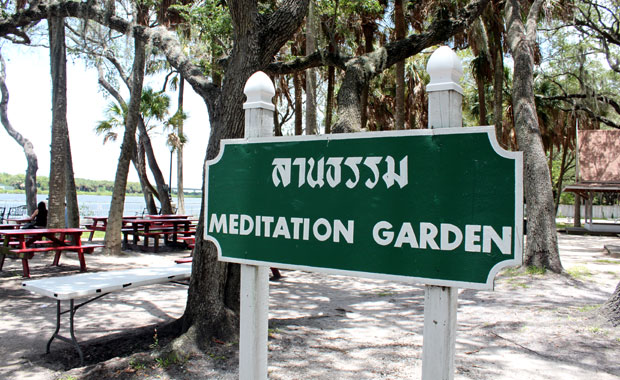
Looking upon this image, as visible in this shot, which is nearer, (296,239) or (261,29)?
(296,239)

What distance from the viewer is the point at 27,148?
1720 cm

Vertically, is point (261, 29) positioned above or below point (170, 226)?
above

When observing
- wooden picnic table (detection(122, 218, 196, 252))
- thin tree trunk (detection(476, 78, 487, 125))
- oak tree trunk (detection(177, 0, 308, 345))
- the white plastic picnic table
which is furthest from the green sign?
thin tree trunk (detection(476, 78, 487, 125))

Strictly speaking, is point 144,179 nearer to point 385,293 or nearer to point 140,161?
point 140,161

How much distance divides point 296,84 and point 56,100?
7.54m

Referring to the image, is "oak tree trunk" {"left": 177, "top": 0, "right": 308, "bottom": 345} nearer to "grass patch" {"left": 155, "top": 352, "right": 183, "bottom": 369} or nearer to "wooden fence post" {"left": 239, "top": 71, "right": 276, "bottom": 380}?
"grass patch" {"left": 155, "top": 352, "right": 183, "bottom": 369}

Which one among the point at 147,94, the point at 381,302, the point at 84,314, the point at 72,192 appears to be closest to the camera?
the point at 84,314

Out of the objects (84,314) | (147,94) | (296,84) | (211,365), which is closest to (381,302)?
(211,365)

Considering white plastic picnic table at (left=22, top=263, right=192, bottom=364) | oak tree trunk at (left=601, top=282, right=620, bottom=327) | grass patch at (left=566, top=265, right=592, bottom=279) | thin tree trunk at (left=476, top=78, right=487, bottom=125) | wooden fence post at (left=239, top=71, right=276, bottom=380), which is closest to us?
wooden fence post at (left=239, top=71, right=276, bottom=380)

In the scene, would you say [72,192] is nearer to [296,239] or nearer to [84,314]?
[84,314]

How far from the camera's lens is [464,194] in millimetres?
1639

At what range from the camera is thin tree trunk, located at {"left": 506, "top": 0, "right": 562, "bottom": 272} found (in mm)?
8102

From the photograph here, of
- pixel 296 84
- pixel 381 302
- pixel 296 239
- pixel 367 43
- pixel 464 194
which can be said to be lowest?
pixel 381 302

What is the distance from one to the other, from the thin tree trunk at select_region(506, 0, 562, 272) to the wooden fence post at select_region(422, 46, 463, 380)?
278 inches
